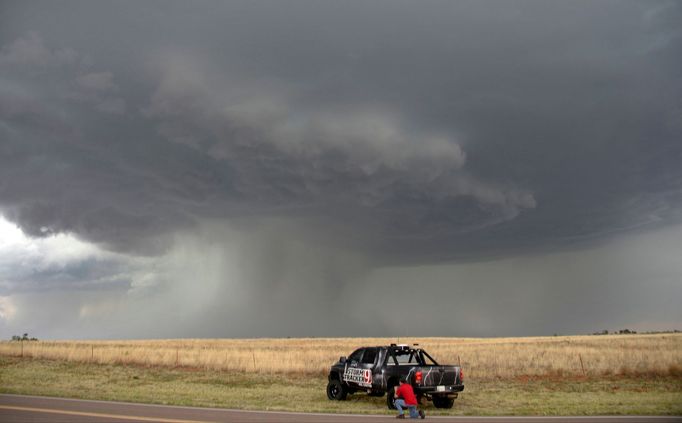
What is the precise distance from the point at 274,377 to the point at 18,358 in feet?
72.3

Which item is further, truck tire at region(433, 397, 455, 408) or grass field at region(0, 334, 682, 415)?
grass field at region(0, 334, 682, 415)

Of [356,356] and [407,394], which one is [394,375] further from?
[407,394]

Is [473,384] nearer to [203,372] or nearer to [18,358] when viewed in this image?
[203,372]

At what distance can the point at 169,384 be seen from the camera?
31.4 m

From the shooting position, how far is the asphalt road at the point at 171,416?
48.7 ft

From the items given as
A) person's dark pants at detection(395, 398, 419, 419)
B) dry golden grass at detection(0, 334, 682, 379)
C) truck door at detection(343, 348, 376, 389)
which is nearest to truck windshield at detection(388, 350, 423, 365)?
truck door at detection(343, 348, 376, 389)

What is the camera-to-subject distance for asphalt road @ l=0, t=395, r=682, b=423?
14.9 meters

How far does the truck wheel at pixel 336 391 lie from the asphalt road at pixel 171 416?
17.1 ft

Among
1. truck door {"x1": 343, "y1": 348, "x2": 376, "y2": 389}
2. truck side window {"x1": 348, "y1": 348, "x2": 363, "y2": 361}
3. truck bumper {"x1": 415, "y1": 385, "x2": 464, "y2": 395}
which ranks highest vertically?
truck side window {"x1": 348, "y1": 348, "x2": 363, "y2": 361}

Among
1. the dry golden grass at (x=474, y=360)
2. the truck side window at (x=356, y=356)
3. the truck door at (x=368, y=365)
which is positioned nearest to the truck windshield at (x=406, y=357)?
the truck door at (x=368, y=365)

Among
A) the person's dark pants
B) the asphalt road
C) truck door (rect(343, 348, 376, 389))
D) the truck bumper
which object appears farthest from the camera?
truck door (rect(343, 348, 376, 389))

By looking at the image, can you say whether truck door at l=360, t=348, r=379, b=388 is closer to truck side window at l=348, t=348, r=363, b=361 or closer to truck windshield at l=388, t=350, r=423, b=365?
truck side window at l=348, t=348, r=363, b=361

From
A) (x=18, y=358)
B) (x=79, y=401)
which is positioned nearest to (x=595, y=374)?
(x=79, y=401)

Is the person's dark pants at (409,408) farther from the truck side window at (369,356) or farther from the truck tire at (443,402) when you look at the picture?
the truck side window at (369,356)
